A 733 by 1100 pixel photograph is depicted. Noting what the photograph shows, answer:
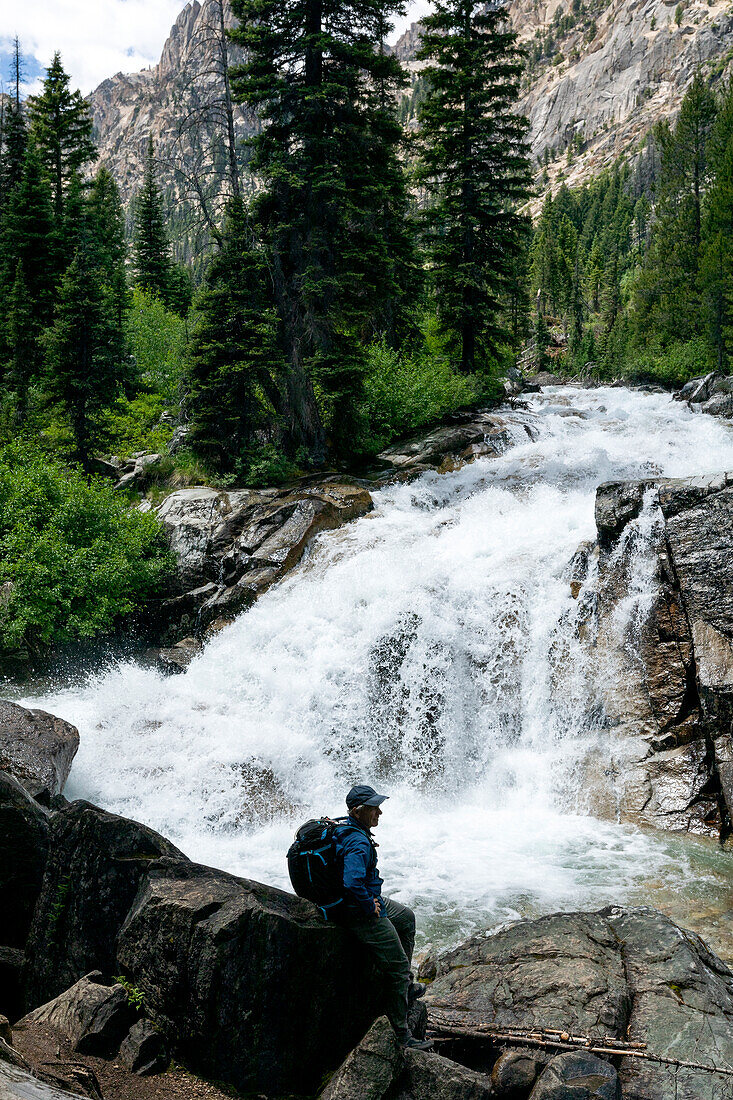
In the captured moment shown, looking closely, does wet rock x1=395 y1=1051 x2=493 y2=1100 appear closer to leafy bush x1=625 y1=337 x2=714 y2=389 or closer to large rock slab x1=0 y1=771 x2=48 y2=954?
large rock slab x1=0 y1=771 x2=48 y2=954

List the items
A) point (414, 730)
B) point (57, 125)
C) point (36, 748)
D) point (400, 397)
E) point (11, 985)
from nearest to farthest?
point (11, 985) < point (36, 748) < point (414, 730) < point (400, 397) < point (57, 125)

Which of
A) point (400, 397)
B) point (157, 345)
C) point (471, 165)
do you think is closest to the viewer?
point (400, 397)

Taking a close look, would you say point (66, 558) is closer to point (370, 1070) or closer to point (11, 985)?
point (11, 985)

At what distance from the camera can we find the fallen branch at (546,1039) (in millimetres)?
5082

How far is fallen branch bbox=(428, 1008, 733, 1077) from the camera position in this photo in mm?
5082

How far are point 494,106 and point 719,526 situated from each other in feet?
73.1

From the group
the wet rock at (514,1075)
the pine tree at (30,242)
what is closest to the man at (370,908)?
the wet rock at (514,1075)

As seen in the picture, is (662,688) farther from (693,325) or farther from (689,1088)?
(693,325)

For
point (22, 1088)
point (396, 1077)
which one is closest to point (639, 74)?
point (396, 1077)

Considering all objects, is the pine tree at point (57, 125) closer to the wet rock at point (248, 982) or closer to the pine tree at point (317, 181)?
the pine tree at point (317, 181)

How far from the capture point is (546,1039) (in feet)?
17.1

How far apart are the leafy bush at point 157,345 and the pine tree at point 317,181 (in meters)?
11.5

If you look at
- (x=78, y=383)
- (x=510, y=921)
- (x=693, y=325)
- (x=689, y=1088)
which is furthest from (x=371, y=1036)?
(x=693, y=325)

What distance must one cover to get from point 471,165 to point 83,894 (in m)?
28.9
